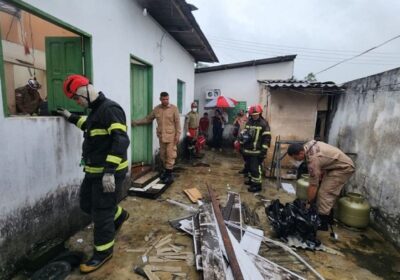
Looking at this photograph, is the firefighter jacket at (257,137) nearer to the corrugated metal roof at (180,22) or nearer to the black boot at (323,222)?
the black boot at (323,222)

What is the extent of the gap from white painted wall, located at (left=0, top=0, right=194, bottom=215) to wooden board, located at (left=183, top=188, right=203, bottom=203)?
207cm

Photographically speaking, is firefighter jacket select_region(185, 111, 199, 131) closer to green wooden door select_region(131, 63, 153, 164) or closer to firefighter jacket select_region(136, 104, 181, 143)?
green wooden door select_region(131, 63, 153, 164)

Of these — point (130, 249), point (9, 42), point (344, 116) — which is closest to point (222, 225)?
point (130, 249)

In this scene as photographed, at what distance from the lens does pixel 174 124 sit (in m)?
5.37

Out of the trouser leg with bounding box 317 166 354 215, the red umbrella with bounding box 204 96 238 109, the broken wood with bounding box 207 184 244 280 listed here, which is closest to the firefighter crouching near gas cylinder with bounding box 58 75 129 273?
the broken wood with bounding box 207 184 244 280

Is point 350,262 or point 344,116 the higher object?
point 344,116

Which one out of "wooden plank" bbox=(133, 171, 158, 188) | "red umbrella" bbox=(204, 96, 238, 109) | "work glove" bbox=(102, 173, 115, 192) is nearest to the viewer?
"work glove" bbox=(102, 173, 115, 192)

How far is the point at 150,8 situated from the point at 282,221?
15.8 feet

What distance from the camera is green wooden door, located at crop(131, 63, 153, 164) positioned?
532cm

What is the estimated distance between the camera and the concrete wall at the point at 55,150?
7.63 ft

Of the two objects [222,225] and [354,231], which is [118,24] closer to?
[222,225]

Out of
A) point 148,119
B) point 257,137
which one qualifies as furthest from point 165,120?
point 257,137

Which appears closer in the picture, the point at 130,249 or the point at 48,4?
the point at 48,4

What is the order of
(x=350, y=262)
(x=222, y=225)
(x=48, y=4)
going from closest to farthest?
(x=48, y=4) → (x=350, y=262) → (x=222, y=225)
